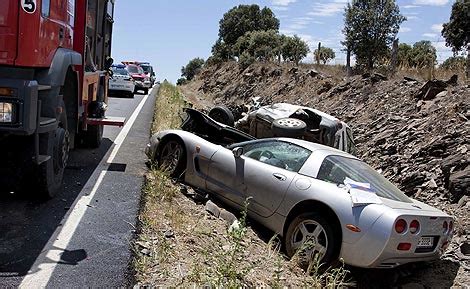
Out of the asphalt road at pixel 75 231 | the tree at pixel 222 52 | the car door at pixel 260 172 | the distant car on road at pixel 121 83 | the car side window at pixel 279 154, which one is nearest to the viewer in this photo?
the asphalt road at pixel 75 231

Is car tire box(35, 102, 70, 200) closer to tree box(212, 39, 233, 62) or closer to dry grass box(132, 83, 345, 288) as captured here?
dry grass box(132, 83, 345, 288)

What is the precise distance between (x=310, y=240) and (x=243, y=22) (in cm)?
5605

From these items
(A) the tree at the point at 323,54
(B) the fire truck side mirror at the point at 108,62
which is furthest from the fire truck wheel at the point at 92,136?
(A) the tree at the point at 323,54

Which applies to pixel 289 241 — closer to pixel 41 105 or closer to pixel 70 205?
pixel 70 205

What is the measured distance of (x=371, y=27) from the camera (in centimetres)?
2191

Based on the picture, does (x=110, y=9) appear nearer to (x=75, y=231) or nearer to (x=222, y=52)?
(x=75, y=231)

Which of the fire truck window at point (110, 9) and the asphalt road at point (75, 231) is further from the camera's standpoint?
the fire truck window at point (110, 9)

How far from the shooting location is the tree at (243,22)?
59594mm

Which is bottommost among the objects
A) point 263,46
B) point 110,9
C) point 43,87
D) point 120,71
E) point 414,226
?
point 414,226

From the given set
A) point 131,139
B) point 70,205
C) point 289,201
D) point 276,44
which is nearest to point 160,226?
point 70,205

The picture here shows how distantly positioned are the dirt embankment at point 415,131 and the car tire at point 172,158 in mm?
3864

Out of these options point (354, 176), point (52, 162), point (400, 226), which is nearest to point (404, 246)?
point (400, 226)

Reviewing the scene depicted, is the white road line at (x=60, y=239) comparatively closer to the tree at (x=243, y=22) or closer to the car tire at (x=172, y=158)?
the car tire at (x=172, y=158)

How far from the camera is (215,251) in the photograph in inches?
217
